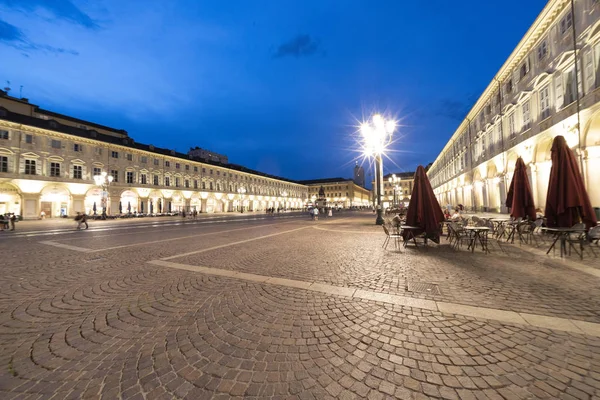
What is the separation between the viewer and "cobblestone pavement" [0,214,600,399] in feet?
6.97

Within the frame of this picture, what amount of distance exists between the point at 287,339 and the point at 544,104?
21495mm

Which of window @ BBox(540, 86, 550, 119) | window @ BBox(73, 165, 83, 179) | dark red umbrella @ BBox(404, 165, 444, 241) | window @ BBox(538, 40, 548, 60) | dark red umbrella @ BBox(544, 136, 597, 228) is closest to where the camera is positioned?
dark red umbrella @ BBox(544, 136, 597, 228)

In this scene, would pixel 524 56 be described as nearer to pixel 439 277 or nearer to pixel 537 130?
pixel 537 130

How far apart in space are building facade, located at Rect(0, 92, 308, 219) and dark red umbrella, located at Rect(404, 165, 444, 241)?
125ft

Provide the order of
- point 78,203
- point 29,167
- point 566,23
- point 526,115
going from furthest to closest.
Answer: point 78,203 → point 29,167 → point 526,115 → point 566,23

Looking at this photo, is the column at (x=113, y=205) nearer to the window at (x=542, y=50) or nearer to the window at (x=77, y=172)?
the window at (x=77, y=172)

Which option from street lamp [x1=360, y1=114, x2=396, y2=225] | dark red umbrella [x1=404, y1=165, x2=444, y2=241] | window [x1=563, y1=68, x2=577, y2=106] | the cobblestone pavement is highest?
window [x1=563, y1=68, x2=577, y2=106]

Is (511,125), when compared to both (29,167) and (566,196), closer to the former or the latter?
(566,196)

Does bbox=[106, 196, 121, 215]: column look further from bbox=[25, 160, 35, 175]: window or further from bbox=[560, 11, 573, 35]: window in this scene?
bbox=[560, 11, 573, 35]: window

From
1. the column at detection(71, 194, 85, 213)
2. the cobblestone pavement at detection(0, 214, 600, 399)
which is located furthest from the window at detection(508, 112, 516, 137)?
the column at detection(71, 194, 85, 213)

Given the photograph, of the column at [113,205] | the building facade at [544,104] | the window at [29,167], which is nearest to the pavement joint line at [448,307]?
the building facade at [544,104]

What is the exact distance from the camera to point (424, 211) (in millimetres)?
8562

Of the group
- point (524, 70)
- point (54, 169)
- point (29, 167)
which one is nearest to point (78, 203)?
point (54, 169)

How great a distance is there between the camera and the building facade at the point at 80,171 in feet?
95.5
